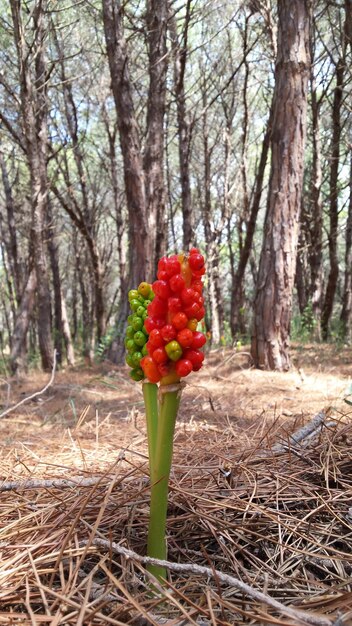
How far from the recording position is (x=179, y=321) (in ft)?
3.11

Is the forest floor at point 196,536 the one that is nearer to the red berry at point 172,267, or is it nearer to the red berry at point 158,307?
the red berry at point 158,307

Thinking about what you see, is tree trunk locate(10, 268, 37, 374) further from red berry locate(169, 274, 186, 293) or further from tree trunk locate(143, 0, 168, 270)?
red berry locate(169, 274, 186, 293)

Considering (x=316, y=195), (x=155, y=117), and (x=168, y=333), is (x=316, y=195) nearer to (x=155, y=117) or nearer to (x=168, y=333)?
(x=155, y=117)

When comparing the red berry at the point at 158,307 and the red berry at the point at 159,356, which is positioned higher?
the red berry at the point at 158,307

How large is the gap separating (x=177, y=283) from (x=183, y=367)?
18cm

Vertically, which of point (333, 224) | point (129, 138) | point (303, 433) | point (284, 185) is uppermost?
point (129, 138)

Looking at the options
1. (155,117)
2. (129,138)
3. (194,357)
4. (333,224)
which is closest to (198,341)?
(194,357)

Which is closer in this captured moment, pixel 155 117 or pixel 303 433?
pixel 303 433

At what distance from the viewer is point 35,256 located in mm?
5879

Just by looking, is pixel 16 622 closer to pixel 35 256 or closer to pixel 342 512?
pixel 342 512

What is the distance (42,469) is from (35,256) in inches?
183

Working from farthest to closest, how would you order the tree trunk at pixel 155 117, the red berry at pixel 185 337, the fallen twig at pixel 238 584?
the tree trunk at pixel 155 117, the red berry at pixel 185 337, the fallen twig at pixel 238 584

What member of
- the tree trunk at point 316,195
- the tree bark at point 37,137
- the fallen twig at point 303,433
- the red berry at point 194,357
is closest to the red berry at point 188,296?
the red berry at point 194,357

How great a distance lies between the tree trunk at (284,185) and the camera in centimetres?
409
